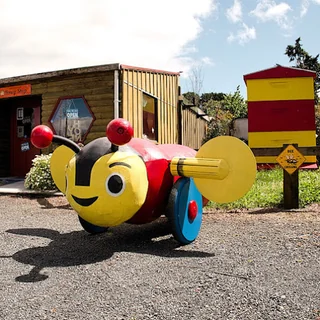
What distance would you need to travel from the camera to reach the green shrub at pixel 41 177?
28.2 ft

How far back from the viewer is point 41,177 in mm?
8633

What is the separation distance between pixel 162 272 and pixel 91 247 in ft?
4.14

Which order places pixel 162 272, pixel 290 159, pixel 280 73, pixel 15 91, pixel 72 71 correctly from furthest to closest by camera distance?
pixel 15 91, pixel 280 73, pixel 72 71, pixel 290 159, pixel 162 272

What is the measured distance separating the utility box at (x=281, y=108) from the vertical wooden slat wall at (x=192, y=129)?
3618mm

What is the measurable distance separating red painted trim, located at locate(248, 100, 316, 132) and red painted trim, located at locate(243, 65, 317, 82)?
0.71 m

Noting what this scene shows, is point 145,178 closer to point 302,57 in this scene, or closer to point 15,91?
point 15,91

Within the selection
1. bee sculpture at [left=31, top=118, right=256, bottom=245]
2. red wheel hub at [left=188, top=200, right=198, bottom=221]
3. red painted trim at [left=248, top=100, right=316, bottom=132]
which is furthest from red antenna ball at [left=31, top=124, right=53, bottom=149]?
red painted trim at [left=248, top=100, right=316, bottom=132]

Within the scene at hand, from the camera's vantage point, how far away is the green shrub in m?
8.59

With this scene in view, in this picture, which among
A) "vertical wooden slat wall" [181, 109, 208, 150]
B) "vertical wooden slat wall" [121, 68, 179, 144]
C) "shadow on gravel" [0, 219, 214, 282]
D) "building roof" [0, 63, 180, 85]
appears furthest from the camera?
"vertical wooden slat wall" [181, 109, 208, 150]

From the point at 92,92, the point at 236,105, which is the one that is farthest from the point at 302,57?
the point at 92,92

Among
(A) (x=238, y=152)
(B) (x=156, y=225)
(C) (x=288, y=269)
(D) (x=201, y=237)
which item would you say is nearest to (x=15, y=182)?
(B) (x=156, y=225)

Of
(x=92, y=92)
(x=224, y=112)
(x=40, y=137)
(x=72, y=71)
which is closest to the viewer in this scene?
(x=40, y=137)

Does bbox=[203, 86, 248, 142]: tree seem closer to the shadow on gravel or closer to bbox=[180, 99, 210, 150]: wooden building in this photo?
bbox=[180, 99, 210, 150]: wooden building

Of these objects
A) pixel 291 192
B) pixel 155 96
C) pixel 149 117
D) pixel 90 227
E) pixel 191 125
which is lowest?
pixel 90 227
